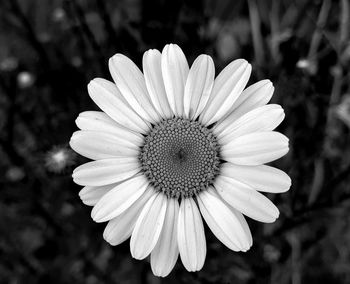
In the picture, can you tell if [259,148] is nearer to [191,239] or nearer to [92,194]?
[191,239]

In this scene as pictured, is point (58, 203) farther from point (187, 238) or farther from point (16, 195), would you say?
point (187, 238)

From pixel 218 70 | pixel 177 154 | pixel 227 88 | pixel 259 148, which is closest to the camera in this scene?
pixel 259 148

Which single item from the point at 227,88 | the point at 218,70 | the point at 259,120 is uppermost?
the point at 227,88

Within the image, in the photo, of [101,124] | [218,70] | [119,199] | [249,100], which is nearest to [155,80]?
[101,124]

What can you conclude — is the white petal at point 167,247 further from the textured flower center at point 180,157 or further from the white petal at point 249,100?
the white petal at point 249,100

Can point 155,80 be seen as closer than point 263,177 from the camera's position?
No

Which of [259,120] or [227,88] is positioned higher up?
[227,88]
